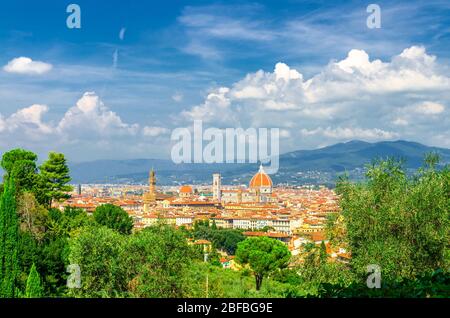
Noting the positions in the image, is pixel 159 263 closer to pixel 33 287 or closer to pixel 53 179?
pixel 33 287

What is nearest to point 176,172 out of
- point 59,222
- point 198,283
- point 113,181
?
point 113,181

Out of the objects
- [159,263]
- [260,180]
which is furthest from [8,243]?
[260,180]

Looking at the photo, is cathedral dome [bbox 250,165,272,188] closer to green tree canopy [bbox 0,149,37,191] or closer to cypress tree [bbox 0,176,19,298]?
green tree canopy [bbox 0,149,37,191]

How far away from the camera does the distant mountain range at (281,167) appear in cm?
11431

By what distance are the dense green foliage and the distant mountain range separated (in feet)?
248

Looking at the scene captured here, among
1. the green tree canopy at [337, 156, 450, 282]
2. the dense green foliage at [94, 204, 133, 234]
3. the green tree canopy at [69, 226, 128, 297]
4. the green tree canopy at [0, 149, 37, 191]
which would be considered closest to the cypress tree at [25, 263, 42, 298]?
the green tree canopy at [69, 226, 128, 297]

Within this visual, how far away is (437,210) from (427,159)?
2227 millimetres

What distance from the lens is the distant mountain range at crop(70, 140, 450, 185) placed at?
11431 centimetres

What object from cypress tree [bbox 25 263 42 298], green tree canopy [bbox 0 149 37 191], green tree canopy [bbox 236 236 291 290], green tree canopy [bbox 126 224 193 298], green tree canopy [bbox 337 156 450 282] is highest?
green tree canopy [bbox 0 149 37 191]

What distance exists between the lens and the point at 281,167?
479 feet

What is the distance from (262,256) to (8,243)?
1229 centimetres
